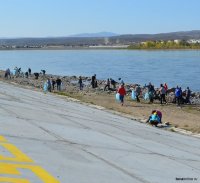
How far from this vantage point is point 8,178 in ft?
24.1

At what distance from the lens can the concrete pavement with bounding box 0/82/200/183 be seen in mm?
8153

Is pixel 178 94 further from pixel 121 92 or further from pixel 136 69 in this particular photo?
Answer: pixel 136 69

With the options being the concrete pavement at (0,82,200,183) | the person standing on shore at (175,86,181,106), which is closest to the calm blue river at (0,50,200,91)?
the person standing on shore at (175,86,181,106)

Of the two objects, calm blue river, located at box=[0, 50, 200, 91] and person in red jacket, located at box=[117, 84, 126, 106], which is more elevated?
person in red jacket, located at box=[117, 84, 126, 106]

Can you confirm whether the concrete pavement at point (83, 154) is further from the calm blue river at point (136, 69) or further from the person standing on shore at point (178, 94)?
the calm blue river at point (136, 69)

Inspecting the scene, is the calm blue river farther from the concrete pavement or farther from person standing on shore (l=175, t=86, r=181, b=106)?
the concrete pavement

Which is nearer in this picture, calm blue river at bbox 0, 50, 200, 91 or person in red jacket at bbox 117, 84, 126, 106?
person in red jacket at bbox 117, 84, 126, 106

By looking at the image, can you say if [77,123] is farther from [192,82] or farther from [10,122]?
[192,82]

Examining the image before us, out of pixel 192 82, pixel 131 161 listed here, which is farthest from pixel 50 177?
pixel 192 82

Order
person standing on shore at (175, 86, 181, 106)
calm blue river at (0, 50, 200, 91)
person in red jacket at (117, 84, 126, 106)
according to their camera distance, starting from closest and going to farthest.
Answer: person in red jacket at (117, 84, 126, 106) < person standing on shore at (175, 86, 181, 106) < calm blue river at (0, 50, 200, 91)

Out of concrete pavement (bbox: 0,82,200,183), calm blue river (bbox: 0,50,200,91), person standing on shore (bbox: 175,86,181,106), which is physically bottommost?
calm blue river (bbox: 0,50,200,91)

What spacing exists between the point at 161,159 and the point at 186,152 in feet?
7.30

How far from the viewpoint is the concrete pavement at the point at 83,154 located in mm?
8153

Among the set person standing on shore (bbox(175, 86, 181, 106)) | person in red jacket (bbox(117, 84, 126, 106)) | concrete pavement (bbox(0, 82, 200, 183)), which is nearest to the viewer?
concrete pavement (bbox(0, 82, 200, 183))
